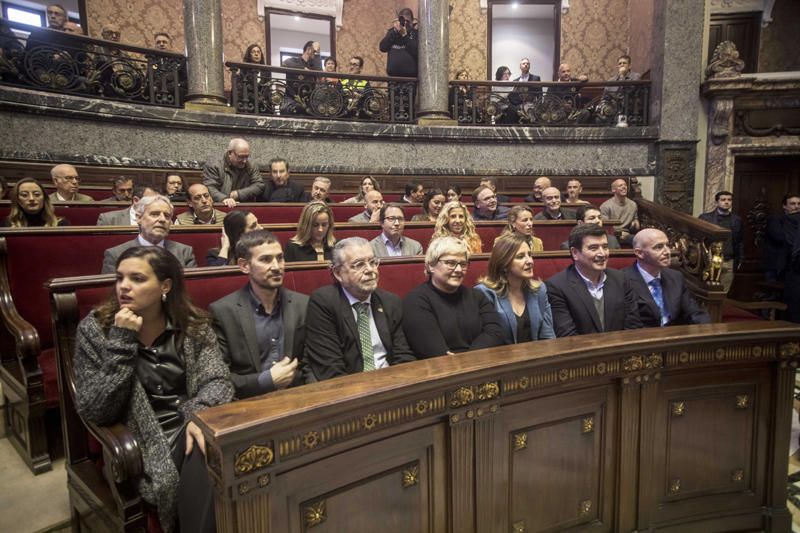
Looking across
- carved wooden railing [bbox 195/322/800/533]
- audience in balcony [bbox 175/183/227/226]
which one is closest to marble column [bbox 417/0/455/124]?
audience in balcony [bbox 175/183/227/226]

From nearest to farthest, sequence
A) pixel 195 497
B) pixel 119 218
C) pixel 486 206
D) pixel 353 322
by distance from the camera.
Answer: pixel 195 497, pixel 353 322, pixel 119 218, pixel 486 206

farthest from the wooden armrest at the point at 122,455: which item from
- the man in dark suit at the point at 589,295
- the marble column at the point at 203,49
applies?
the marble column at the point at 203,49

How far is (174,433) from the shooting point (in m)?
1.40

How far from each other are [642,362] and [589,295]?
2.30 ft

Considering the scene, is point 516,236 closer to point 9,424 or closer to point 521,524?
point 521,524

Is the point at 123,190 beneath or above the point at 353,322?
above

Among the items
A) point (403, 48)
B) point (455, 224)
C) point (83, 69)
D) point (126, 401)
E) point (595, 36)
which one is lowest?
point (126, 401)

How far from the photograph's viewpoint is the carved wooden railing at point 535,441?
1.04 m

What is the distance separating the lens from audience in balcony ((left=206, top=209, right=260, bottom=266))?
2686mm

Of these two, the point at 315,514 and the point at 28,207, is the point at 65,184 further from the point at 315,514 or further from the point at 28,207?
the point at 315,514

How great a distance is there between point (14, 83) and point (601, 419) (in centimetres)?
486

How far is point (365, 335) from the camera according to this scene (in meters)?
1.94

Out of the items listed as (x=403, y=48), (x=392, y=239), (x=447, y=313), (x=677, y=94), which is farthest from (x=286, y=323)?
(x=677, y=94)

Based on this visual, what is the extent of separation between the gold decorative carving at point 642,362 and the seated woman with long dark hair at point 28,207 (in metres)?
2.82
